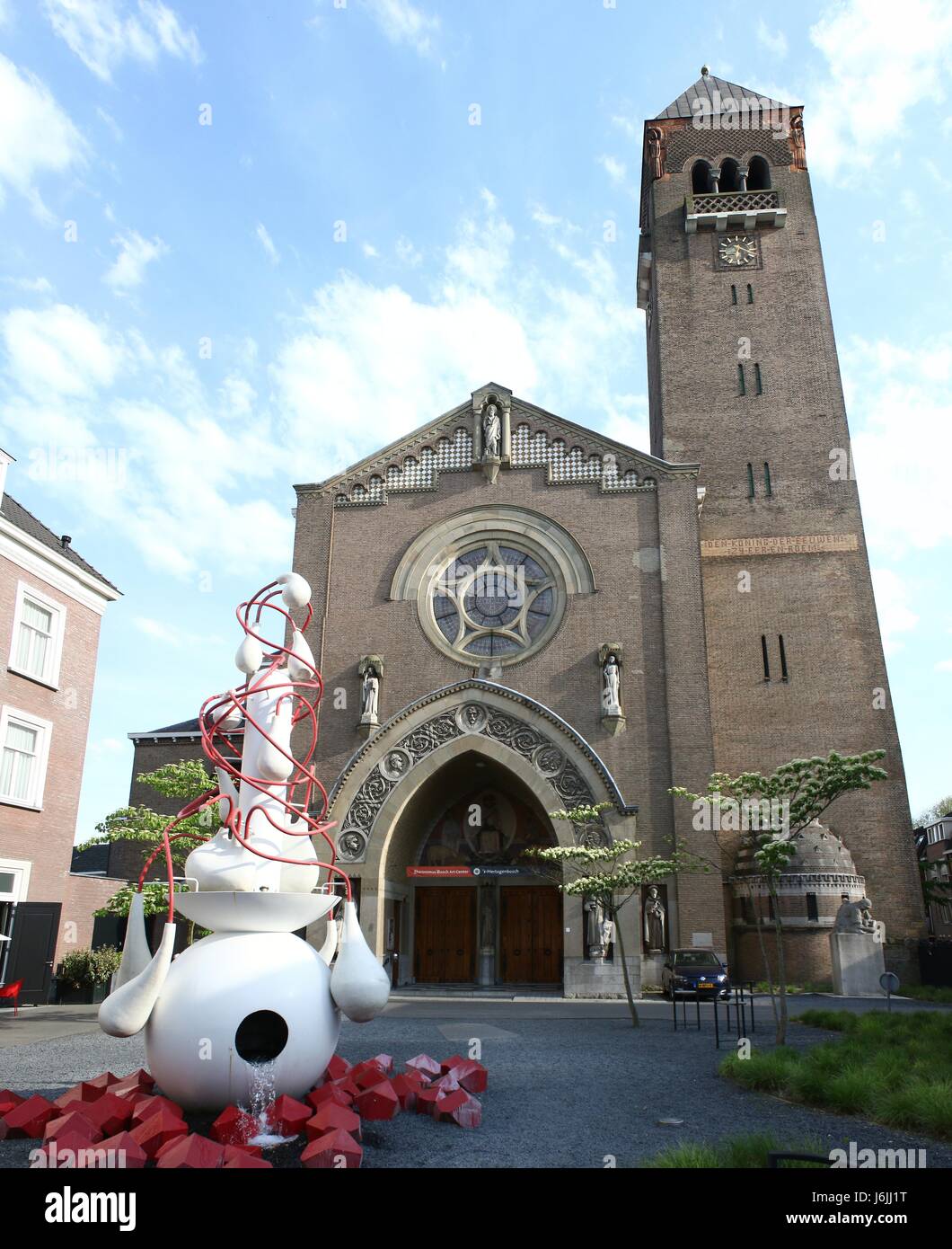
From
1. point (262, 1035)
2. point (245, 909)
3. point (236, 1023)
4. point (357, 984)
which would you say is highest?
point (245, 909)

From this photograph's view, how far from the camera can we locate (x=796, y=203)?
39188mm

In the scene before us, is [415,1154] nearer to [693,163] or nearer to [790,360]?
[790,360]

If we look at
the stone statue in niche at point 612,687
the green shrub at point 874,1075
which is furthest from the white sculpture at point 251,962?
the stone statue in niche at point 612,687

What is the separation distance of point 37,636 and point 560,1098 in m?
19.6

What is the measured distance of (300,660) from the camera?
10.7 m

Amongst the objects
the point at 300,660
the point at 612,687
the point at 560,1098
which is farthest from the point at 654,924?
the point at 300,660

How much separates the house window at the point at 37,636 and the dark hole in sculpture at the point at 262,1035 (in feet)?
59.5

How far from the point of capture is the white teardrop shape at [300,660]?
1071 centimetres

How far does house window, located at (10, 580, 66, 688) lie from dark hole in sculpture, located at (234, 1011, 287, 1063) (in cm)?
1814

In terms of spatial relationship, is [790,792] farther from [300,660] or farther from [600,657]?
[600,657]

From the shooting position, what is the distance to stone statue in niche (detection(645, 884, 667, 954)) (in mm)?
27531

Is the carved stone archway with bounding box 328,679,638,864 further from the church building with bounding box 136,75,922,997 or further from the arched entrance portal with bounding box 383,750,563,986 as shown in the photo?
the arched entrance portal with bounding box 383,750,563,986

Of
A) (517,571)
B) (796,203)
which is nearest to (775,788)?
(517,571)
